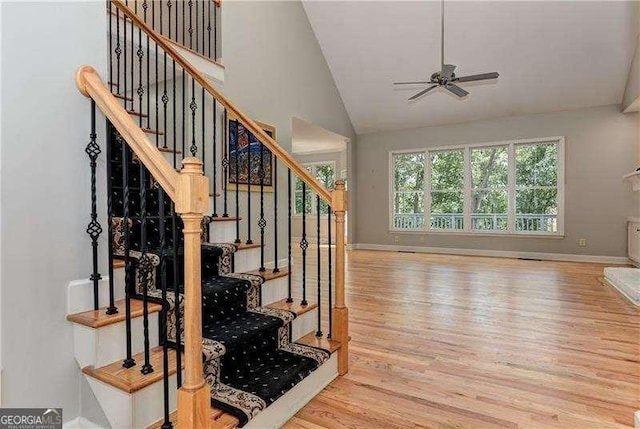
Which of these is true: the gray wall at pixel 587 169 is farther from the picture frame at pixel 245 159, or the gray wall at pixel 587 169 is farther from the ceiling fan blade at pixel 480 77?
the picture frame at pixel 245 159

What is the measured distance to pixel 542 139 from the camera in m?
6.90

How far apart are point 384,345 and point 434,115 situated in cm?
598

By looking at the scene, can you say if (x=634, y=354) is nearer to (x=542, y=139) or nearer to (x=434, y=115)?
(x=542, y=139)

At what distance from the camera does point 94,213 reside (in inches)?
63.7

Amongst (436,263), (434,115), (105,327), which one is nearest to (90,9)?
(105,327)

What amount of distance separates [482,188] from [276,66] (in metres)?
4.63

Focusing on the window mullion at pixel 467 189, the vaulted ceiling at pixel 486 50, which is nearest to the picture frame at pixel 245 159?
the vaulted ceiling at pixel 486 50

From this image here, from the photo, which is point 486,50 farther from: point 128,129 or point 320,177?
point 128,129

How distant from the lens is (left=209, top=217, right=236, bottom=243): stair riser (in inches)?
102

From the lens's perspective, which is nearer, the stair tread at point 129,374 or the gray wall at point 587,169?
the stair tread at point 129,374

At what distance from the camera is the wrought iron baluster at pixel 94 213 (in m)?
1.60

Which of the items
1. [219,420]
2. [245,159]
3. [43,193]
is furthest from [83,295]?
[245,159]

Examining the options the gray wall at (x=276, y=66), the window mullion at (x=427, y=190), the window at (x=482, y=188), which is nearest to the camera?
the gray wall at (x=276, y=66)

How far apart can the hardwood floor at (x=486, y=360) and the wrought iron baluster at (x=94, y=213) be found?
1065 millimetres
